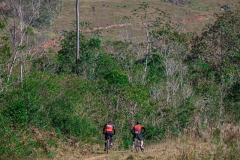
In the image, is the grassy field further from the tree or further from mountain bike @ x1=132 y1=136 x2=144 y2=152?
mountain bike @ x1=132 y1=136 x2=144 y2=152

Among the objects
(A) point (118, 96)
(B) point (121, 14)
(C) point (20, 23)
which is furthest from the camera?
(B) point (121, 14)

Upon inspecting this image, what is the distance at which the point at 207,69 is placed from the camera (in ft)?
94.9

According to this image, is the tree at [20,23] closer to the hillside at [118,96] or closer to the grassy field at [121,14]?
the hillside at [118,96]

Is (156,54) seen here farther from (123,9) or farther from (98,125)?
(123,9)

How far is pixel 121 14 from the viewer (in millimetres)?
65938

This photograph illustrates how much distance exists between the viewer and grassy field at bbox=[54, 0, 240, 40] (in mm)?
60478

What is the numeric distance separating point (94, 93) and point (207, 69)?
1077 centimetres

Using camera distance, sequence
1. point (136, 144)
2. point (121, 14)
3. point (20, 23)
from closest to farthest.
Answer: point (136, 144) < point (20, 23) < point (121, 14)

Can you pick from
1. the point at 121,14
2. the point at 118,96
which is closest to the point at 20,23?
the point at 118,96

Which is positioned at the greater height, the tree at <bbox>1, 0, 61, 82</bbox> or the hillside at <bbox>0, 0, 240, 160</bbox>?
the tree at <bbox>1, 0, 61, 82</bbox>

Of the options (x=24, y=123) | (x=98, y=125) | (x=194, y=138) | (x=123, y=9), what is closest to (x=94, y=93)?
(x=98, y=125)

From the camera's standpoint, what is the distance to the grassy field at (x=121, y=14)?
60.5 m

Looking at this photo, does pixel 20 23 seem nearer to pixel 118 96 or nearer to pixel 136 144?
pixel 136 144

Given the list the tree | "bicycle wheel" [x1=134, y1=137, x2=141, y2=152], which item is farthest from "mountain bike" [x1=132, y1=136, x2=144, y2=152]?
the tree
